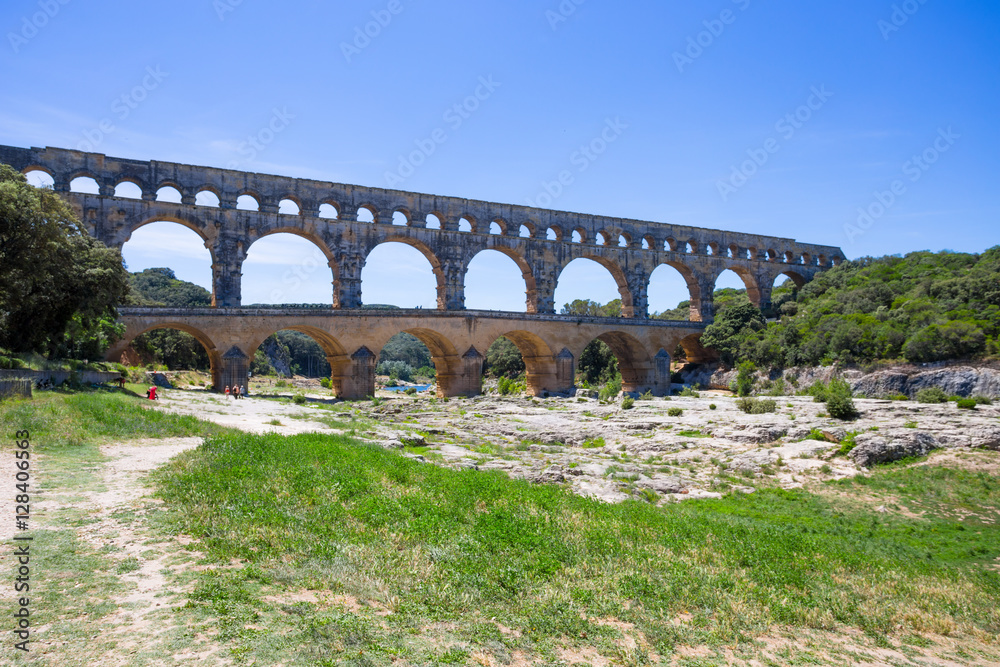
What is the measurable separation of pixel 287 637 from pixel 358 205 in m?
31.6

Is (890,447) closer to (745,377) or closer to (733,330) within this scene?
(745,377)

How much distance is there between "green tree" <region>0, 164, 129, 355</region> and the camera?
587 inches

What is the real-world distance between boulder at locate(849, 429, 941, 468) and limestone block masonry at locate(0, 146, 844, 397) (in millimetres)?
21538

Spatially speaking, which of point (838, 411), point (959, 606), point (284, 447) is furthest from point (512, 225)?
point (959, 606)

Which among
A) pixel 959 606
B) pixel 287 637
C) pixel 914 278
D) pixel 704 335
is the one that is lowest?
pixel 959 606

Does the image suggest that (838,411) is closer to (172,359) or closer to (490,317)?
(490,317)

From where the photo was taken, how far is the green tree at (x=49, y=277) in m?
14.9

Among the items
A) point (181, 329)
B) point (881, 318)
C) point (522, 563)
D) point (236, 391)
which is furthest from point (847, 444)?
point (181, 329)

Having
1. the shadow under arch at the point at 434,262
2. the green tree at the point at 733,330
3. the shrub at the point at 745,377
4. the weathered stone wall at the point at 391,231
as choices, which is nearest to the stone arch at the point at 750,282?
the weathered stone wall at the point at 391,231

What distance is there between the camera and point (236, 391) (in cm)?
2608

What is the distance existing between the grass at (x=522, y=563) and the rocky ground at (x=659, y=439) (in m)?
2.66

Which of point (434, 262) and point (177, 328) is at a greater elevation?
point (434, 262)

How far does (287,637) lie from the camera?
3900 mm

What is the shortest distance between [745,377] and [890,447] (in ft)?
71.0
